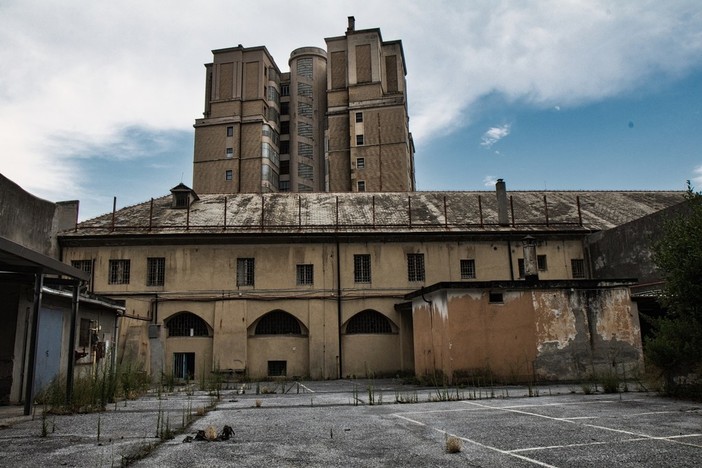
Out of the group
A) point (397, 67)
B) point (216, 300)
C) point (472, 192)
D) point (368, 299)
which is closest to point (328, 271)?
point (368, 299)

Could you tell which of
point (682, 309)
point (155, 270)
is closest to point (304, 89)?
point (155, 270)

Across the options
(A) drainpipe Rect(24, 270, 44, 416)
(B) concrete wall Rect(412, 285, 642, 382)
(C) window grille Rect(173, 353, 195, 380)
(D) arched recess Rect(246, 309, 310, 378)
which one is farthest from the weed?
(C) window grille Rect(173, 353, 195, 380)

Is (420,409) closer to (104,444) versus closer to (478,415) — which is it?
(478,415)

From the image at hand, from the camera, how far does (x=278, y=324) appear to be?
84.8 feet

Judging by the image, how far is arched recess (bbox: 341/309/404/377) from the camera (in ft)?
82.0

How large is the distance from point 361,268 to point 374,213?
3.15 m

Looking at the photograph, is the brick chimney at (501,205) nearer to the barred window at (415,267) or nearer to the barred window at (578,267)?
the barred window at (578,267)

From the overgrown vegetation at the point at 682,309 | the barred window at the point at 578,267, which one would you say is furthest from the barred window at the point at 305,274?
the overgrown vegetation at the point at 682,309

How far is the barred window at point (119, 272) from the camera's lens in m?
25.6

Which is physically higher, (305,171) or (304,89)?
(304,89)

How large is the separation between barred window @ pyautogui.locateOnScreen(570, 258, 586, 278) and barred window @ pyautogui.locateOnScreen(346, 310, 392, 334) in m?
9.08

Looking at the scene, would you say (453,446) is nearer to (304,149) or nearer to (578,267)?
(578,267)

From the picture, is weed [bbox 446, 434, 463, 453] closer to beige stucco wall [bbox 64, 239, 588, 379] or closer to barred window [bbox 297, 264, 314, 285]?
beige stucco wall [bbox 64, 239, 588, 379]

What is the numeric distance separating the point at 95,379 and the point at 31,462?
6856 millimetres
